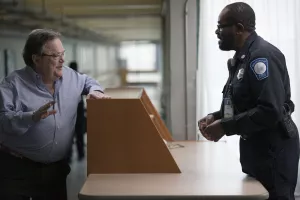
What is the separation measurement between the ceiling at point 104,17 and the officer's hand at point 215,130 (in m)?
2.27

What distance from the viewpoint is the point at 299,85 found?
Answer: 2822mm

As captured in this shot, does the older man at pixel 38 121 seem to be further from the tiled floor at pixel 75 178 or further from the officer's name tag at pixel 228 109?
the tiled floor at pixel 75 178

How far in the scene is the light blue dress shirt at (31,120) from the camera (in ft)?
6.27

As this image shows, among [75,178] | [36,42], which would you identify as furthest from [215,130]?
[75,178]

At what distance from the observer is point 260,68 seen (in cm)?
171

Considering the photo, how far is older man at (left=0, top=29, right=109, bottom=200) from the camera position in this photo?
199 centimetres

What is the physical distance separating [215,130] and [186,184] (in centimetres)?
26

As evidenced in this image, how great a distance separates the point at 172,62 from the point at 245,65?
1715mm

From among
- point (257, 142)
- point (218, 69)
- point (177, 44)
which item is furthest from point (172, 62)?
point (257, 142)

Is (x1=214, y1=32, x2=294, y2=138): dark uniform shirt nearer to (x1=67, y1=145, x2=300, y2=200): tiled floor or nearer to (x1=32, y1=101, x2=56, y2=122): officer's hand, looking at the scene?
(x1=32, y1=101, x2=56, y2=122): officer's hand

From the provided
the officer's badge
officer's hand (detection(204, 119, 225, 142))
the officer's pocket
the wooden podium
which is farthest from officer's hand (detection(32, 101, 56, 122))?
the officer's pocket

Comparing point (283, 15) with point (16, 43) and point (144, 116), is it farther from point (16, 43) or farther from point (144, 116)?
point (16, 43)

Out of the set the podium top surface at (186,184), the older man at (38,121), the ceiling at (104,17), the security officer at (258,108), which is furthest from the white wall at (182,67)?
the security officer at (258,108)

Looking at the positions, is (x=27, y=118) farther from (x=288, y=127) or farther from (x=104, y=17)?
(x=104, y=17)
